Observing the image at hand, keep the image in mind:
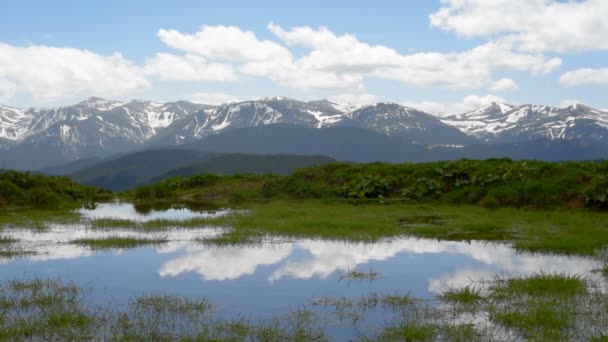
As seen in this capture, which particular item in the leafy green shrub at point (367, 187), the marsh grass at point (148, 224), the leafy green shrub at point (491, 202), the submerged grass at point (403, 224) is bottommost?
the marsh grass at point (148, 224)

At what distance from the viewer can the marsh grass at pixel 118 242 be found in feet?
66.0

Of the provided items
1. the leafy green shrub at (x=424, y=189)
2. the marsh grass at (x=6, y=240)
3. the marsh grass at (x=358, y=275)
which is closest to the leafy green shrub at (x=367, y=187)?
the leafy green shrub at (x=424, y=189)

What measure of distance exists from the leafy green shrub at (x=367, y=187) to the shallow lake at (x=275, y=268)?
1657 cm

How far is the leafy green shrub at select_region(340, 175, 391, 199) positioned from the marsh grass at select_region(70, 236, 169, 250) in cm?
1856

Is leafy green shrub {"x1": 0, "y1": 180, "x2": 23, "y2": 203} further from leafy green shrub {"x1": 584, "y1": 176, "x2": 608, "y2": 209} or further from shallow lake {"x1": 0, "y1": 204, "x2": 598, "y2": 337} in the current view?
leafy green shrub {"x1": 584, "y1": 176, "x2": 608, "y2": 209}

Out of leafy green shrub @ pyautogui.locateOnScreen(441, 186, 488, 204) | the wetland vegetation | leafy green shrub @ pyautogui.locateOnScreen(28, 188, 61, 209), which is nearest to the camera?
the wetland vegetation

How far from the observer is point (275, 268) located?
15.9m

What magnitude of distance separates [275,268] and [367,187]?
74.7 ft

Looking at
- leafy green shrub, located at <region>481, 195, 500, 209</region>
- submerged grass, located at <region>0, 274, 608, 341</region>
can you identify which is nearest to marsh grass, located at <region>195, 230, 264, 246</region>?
submerged grass, located at <region>0, 274, 608, 341</region>

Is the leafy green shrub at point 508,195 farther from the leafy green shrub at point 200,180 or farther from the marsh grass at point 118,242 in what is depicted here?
the leafy green shrub at point 200,180

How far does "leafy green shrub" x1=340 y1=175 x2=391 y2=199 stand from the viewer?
37.8 metres

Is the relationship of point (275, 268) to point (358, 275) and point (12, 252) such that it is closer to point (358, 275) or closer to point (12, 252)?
point (358, 275)

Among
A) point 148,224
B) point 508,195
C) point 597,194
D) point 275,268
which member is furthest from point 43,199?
point 597,194

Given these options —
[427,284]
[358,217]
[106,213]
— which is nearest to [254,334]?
[427,284]
